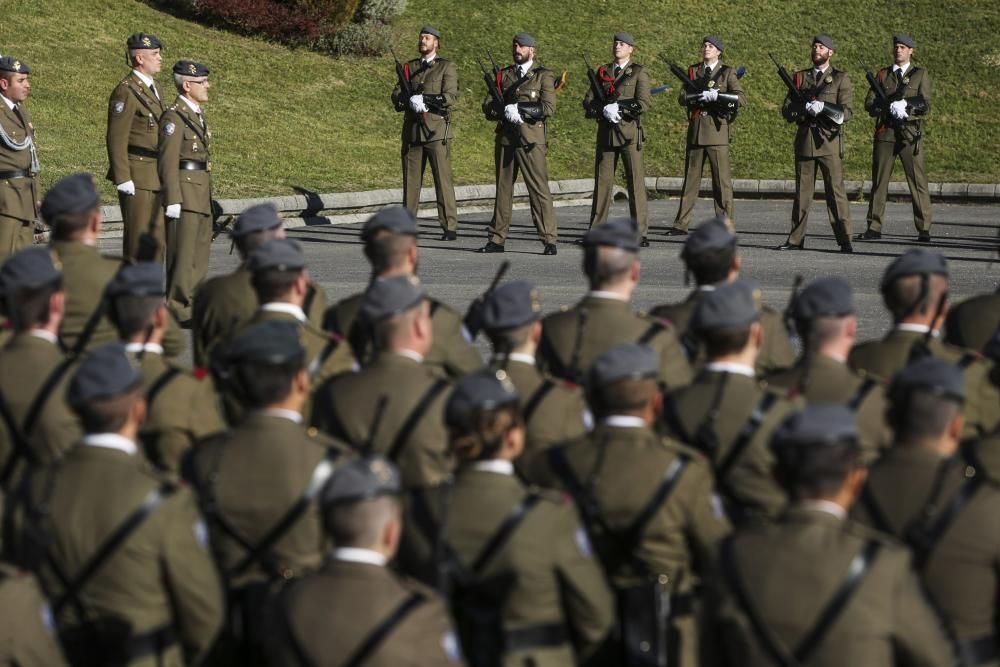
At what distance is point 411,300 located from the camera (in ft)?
18.9

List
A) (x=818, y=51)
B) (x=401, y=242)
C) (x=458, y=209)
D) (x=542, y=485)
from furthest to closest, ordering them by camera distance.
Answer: (x=458, y=209)
(x=818, y=51)
(x=401, y=242)
(x=542, y=485)

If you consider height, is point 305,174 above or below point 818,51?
below

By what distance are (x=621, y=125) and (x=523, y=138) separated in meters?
1.14

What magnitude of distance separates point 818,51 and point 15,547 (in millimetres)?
13373

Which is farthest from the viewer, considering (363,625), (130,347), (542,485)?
(130,347)

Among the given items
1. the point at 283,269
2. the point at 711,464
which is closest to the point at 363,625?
the point at 711,464

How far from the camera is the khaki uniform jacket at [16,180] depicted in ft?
41.6

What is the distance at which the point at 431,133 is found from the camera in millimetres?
18031

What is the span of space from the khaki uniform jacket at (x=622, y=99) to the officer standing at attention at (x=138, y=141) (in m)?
5.55

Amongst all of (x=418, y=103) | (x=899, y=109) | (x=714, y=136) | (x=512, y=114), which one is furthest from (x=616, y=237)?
(x=714, y=136)

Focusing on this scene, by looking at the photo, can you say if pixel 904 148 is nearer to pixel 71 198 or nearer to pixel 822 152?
pixel 822 152

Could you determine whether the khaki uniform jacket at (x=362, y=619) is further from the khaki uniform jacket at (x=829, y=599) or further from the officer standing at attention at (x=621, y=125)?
the officer standing at attention at (x=621, y=125)

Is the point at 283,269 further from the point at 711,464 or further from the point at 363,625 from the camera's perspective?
the point at 363,625

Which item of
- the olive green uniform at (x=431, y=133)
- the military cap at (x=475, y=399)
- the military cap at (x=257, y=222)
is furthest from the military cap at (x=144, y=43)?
the military cap at (x=475, y=399)
